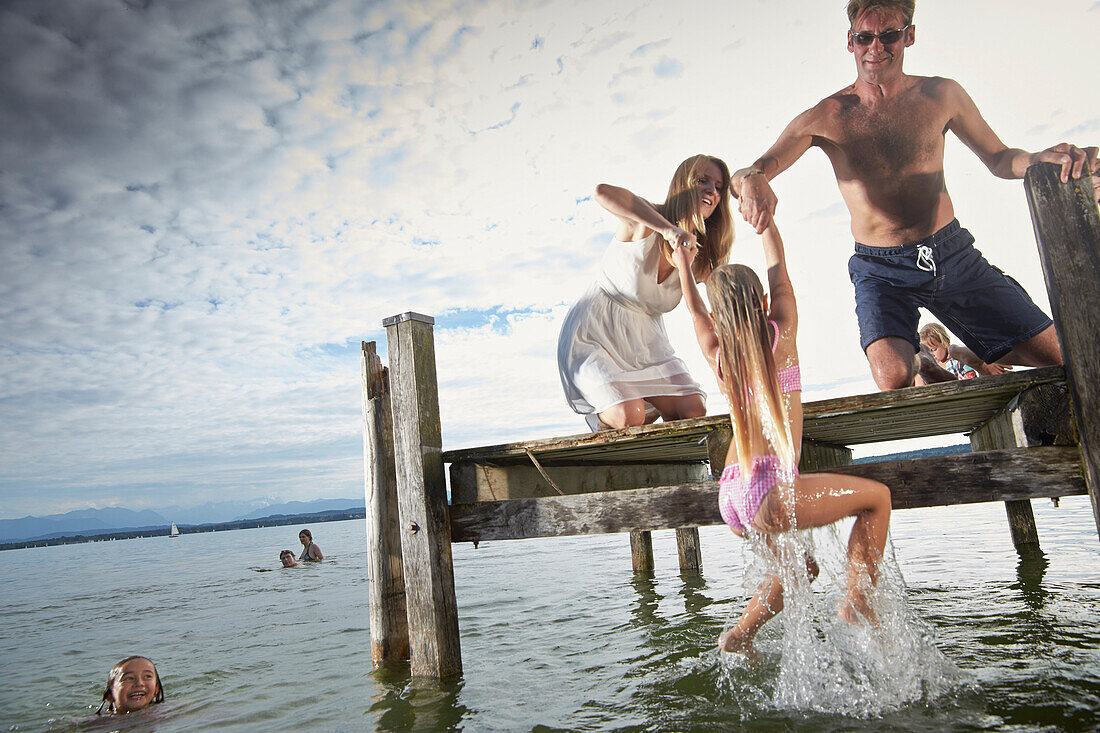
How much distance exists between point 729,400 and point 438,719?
2.53m

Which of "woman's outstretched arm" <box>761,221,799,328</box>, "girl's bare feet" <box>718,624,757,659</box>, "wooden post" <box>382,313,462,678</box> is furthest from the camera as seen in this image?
"wooden post" <box>382,313,462,678</box>

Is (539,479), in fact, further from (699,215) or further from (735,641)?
(699,215)

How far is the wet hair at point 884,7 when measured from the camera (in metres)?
4.63

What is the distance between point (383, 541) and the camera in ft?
17.7

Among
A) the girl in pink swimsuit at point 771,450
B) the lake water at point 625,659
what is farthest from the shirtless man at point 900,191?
the lake water at point 625,659

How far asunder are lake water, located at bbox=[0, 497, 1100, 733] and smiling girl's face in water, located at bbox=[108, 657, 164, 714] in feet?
0.34

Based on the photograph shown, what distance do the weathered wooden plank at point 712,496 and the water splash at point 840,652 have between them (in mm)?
460

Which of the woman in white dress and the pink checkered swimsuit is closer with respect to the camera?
the pink checkered swimsuit

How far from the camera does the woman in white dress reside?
477cm

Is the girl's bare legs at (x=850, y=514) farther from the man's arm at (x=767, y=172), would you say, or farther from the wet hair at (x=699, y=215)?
the wet hair at (x=699, y=215)

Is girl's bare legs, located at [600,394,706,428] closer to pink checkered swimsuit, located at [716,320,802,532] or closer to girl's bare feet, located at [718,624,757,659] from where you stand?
pink checkered swimsuit, located at [716,320,802,532]

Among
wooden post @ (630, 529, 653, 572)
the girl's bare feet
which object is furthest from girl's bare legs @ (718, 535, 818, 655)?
wooden post @ (630, 529, 653, 572)

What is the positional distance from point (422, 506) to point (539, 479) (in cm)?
103

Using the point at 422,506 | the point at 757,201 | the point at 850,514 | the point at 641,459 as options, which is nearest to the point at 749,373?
the point at 850,514
